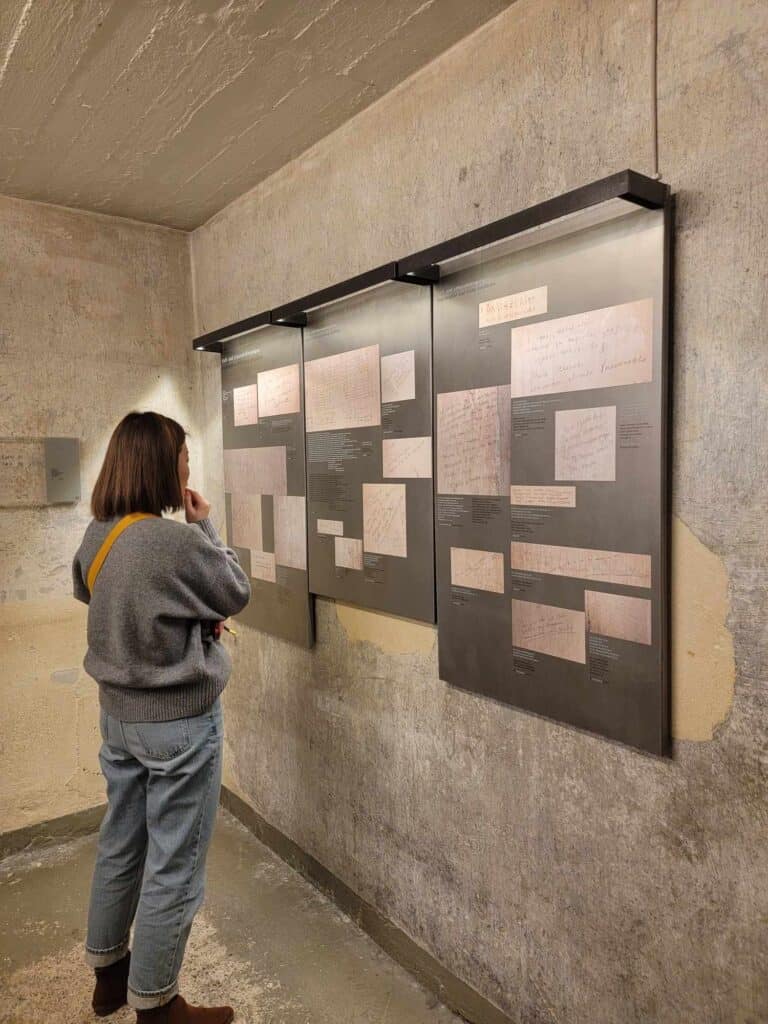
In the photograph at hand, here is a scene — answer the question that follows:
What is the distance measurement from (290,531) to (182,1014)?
1.52 meters

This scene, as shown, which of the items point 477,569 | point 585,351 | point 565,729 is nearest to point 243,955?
point 565,729

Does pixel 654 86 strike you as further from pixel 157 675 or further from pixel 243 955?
pixel 243 955

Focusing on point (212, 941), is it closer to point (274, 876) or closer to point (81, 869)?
point (274, 876)

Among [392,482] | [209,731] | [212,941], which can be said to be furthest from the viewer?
[212,941]

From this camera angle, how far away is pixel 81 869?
9.70 ft

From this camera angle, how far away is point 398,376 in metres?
2.19

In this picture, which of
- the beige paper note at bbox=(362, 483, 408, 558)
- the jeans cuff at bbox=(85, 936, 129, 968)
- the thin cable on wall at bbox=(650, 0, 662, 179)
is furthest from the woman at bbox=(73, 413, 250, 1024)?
the thin cable on wall at bbox=(650, 0, 662, 179)

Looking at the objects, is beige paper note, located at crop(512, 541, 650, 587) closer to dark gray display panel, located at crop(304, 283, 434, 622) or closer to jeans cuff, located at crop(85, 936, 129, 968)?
dark gray display panel, located at crop(304, 283, 434, 622)

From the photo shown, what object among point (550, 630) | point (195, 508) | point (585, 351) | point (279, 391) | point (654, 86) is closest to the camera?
point (654, 86)

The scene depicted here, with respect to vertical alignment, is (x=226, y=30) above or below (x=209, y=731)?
above

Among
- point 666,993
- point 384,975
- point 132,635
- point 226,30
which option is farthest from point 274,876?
point 226,30

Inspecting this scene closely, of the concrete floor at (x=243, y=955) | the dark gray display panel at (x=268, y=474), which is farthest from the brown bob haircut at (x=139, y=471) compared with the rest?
the concrete floor at (x=243, y=955)

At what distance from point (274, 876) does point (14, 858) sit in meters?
1.13

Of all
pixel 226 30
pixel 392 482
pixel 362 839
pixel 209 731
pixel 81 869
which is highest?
pixel 226 30
